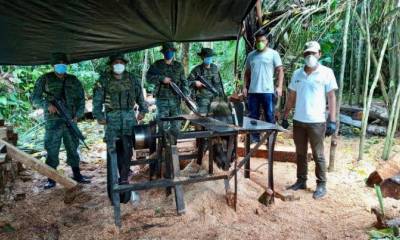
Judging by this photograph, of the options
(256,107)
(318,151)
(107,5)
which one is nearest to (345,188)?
(318,151)

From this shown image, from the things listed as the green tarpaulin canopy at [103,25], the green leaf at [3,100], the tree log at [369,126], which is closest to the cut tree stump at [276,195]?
the green tarpaulin canopy at [103,25]

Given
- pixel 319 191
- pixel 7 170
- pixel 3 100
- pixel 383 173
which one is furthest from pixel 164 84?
pixel 3 100

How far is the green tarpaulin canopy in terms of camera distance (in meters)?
3.71

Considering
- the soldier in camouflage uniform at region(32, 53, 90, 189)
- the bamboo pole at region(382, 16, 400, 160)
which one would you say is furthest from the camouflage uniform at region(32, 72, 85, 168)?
the bamboo pole at region(382, 16, 400, 160)

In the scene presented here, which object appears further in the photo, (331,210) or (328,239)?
→ (331,210)

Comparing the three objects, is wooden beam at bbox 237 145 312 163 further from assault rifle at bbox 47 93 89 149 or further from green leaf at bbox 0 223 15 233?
green leaf at bbox 0 223 15 233

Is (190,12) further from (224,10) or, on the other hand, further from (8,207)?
(8,207)

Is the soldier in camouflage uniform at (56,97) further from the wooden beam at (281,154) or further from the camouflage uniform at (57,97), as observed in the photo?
the wooden beam at (281,154)

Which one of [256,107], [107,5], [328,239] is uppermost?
[107,5]

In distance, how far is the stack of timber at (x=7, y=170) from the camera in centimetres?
424

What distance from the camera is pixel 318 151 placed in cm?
416

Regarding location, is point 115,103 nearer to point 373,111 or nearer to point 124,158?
point 124,158

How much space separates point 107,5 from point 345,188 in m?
3.27

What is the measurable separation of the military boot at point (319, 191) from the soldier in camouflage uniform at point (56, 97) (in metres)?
2.96
